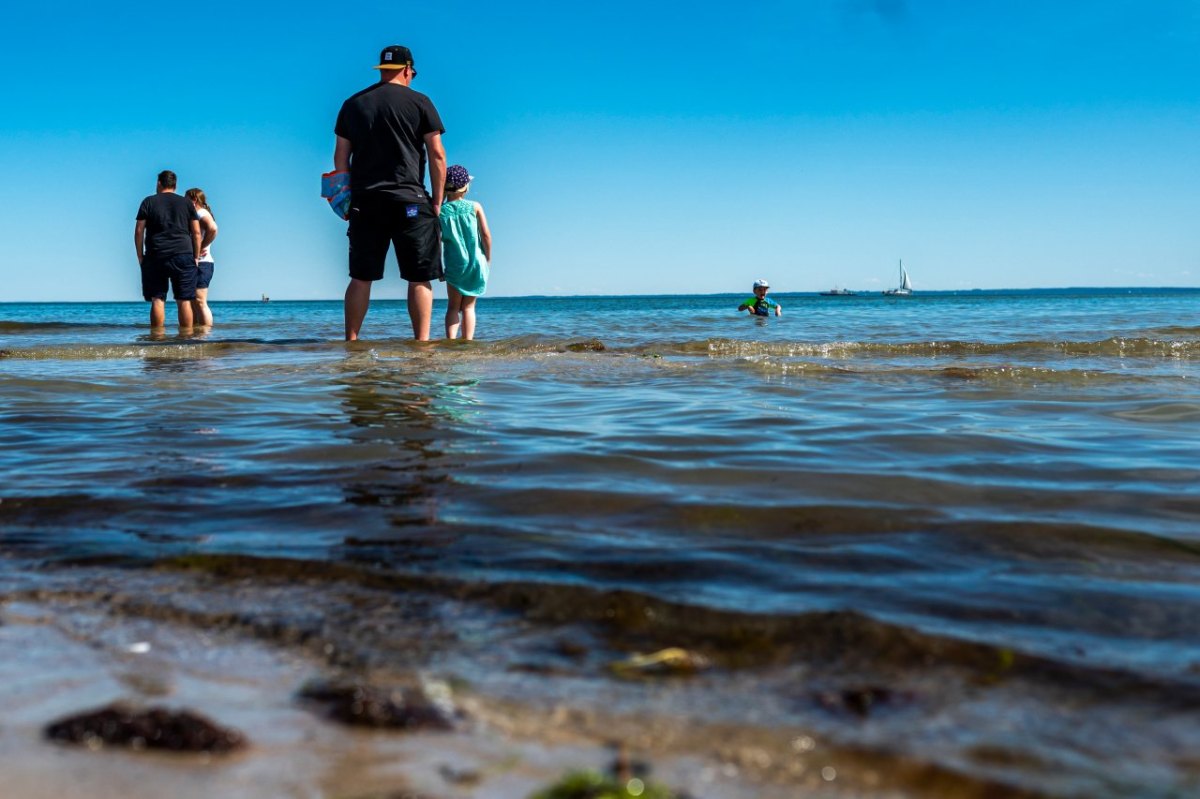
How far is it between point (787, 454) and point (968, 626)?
5.68ft

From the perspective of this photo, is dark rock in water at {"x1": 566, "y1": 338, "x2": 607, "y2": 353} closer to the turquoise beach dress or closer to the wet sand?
the turquoise beach dress

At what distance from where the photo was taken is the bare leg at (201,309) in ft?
40.7

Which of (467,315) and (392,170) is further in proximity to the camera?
(467,315)

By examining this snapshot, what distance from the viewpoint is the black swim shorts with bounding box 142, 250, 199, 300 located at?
10.8 meters

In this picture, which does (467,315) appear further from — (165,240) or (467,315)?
(165,240)

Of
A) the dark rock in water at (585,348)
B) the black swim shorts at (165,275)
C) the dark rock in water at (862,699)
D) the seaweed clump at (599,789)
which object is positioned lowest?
the dark rock in water at (862,699)

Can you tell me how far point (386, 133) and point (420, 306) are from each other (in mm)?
1401

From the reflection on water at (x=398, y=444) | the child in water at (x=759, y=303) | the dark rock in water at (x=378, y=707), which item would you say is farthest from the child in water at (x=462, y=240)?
the child in water at (x=759, y=303)

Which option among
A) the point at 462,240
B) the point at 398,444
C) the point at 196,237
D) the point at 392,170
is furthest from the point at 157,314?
the point at 398,444

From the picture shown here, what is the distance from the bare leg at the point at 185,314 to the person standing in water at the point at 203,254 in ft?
1.01

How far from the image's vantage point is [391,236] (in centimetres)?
748

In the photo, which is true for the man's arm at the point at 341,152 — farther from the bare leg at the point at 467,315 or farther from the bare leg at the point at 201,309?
→ the bare leg at the point at 201,309

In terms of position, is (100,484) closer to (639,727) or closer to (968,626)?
(639,727)

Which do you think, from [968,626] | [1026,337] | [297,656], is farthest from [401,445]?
[1026,337]
